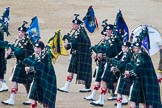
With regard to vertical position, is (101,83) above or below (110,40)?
below

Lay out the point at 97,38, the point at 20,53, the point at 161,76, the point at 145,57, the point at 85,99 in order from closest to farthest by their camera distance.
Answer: the point at 145,57 → the point at 20,53 → the point at 85,99 → the point at 161,76 → the point at 97,38

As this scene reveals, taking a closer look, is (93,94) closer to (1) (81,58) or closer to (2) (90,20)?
(1) (81,58)

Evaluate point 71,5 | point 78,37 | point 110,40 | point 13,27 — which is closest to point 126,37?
point 110,40

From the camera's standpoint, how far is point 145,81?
641 inches

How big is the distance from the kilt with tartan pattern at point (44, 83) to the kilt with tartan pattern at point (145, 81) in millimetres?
2033

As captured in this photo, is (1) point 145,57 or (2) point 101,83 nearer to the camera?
(1) point 145,57

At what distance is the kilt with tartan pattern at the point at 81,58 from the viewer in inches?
743

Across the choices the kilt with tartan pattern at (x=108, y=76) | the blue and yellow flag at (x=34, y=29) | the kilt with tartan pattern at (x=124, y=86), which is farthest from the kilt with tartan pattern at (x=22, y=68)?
the kilt with tartan pattern at (x=124, y=86)

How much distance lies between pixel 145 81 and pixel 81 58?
3.23m

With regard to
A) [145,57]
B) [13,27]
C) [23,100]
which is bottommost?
[23,100]

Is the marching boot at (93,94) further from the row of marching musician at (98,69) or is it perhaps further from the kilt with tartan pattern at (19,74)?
the kilt with tartan pattern at (19,74)

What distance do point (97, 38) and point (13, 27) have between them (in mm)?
3713

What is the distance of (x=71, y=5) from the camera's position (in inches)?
1232

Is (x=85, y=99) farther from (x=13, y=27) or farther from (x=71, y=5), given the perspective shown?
(x=71, y=5)
